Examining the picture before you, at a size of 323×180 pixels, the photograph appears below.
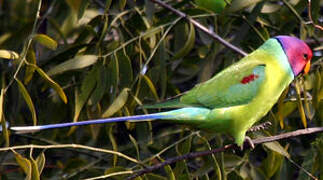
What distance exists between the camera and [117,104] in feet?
7.77

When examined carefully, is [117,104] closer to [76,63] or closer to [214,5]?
[76,63]

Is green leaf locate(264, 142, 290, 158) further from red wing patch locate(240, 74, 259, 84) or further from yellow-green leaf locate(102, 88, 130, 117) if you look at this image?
yellow-green leaf locate(102, 88, 130, 117)

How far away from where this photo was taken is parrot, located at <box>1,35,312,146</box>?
234 cm

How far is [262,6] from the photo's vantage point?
105 inches

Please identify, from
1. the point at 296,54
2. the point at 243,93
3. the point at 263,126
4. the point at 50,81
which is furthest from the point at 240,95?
the point at 50,81

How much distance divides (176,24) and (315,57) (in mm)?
541

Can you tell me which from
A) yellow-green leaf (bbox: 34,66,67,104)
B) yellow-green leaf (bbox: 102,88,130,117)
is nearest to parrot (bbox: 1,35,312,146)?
yellow-green leaf (bbox: 102,88,130,117)

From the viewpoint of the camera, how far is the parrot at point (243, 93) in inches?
92.3

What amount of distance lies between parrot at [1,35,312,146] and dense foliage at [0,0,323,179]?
7 cm

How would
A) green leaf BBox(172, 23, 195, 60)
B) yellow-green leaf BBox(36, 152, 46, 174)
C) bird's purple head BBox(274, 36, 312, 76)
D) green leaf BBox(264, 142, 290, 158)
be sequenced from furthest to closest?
1. green leaf BBox(172, 23, 195, 60)
2. bird's purple head BBox(274, 36, 312, 76)
3. green leaf BBox(264, 142, 290, 158)
4. yellow-green leaf BBox(36, 152, 46, 174)

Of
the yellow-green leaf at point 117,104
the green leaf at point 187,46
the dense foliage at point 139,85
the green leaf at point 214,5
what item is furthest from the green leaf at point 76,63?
the green leaf at point 214,5

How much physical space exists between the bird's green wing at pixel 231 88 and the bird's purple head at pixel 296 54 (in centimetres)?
10

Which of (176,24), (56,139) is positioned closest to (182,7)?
(176,24)

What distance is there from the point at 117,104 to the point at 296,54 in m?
0.63
